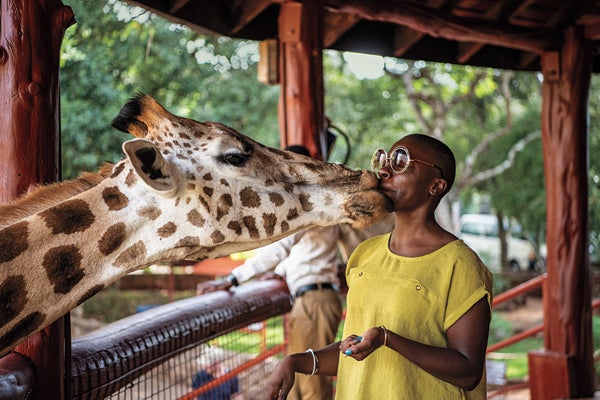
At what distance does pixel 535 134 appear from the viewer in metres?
13.5

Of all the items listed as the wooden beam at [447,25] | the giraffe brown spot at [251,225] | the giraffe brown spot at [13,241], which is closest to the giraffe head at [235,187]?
the giraffe brown spot at [251,225]

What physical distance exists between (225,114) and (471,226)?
13.1m

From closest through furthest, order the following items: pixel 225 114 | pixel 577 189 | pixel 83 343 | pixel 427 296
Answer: pixel 427 296 → pixel 83 343 → pixel 577 189 → pixel 225 114

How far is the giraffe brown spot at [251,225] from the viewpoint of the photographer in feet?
6.29

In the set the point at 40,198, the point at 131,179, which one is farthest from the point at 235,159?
the point at 40,198

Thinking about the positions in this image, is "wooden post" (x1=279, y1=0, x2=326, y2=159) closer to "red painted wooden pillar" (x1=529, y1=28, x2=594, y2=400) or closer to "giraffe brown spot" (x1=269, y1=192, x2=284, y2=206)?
"red painted wooden pillar" (x1=529, y1=28, x2=594, y2=400)

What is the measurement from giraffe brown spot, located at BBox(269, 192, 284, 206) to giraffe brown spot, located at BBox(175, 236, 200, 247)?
255 mm

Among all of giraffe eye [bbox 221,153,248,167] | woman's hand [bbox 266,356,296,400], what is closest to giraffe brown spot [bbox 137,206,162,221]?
giraffe eye [bbox 221,153,248,167]

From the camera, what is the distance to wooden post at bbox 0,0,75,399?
184cm

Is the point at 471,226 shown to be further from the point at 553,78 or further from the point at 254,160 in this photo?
the point at 254,160

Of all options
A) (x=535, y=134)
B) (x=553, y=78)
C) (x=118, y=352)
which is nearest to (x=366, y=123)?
(x=535, y=134)

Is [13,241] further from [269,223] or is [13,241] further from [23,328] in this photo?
[269,223]

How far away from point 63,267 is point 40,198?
206mm

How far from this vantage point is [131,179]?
1.82 metres
